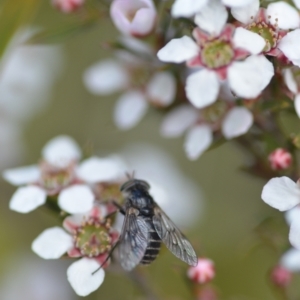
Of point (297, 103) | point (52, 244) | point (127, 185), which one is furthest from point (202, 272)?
point (297, 103)

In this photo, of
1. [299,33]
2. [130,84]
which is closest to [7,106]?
[130,84]

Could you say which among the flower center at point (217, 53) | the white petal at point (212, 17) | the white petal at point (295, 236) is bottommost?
the white petal at point (295, 236)

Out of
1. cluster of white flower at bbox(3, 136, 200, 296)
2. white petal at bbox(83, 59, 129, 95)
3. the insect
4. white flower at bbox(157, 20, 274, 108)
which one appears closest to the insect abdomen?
the insect

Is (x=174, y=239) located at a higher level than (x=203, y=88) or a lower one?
lower

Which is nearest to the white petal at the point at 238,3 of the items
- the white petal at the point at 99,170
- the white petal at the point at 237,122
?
the white petal at the point at 237,122

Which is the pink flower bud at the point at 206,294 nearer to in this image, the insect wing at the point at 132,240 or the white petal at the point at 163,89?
the insect wing at the point at 132,240

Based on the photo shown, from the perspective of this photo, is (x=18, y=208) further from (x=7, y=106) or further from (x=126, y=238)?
(x=7, y=106)

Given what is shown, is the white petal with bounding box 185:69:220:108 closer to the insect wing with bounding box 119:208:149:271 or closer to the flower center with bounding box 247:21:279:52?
the flower center with bounding box 247:21:279:52

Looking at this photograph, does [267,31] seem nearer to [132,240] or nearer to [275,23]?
[275,23]

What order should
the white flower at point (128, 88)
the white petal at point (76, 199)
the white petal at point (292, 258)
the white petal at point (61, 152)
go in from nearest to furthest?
the white petal at point (76, 199) < the white petal at point (292, 258) < the white flower at point (128, 88) < the white petal at point (61, 152)
